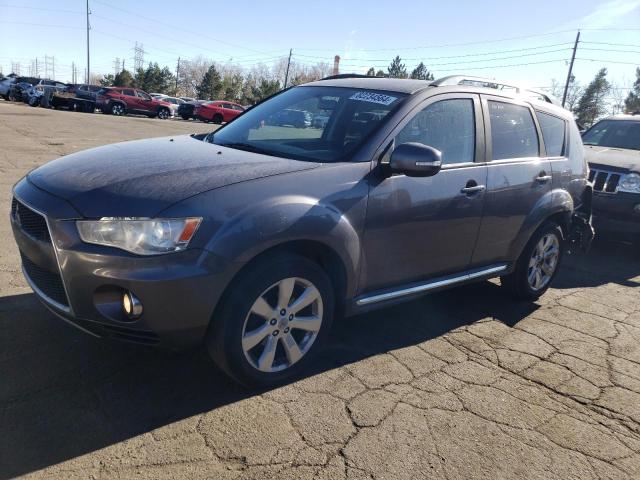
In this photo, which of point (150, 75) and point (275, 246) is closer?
point (275, 246)

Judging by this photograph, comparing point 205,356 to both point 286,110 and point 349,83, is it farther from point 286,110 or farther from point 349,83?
point 349,83

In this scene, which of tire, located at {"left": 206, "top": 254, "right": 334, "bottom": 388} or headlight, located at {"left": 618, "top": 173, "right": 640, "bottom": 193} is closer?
tire, located at {"left": 206, "top": 254, "right": 334, "bottom": 388}

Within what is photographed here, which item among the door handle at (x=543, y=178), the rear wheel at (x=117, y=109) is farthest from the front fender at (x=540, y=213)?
the rear wheel at (x=117, y=109)

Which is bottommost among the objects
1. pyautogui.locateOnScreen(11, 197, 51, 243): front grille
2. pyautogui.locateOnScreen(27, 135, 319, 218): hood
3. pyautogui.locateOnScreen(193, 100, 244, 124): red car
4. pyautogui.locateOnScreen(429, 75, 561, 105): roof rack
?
pyautogui.locateOnScreen(193, 100, 244, 124): red car

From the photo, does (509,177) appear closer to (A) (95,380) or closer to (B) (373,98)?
(B) (373,98)

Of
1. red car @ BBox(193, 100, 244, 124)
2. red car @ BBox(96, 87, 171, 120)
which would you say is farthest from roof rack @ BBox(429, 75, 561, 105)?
red car @ BBox(96, 87, 171, 120)

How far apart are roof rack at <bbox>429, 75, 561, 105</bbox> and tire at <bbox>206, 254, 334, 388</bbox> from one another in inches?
72.6

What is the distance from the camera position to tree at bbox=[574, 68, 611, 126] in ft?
217

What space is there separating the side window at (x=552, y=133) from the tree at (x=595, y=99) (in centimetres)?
6913

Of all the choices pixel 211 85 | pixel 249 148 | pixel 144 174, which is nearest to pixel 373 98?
pixel 249 148

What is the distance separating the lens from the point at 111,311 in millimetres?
2584

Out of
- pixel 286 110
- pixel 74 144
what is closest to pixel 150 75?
pixel 74 144

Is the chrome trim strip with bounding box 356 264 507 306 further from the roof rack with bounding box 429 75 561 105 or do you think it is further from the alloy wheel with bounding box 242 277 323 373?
the roof rack with bounding box 429 75 561 105

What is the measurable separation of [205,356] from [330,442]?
1068 millimetres
